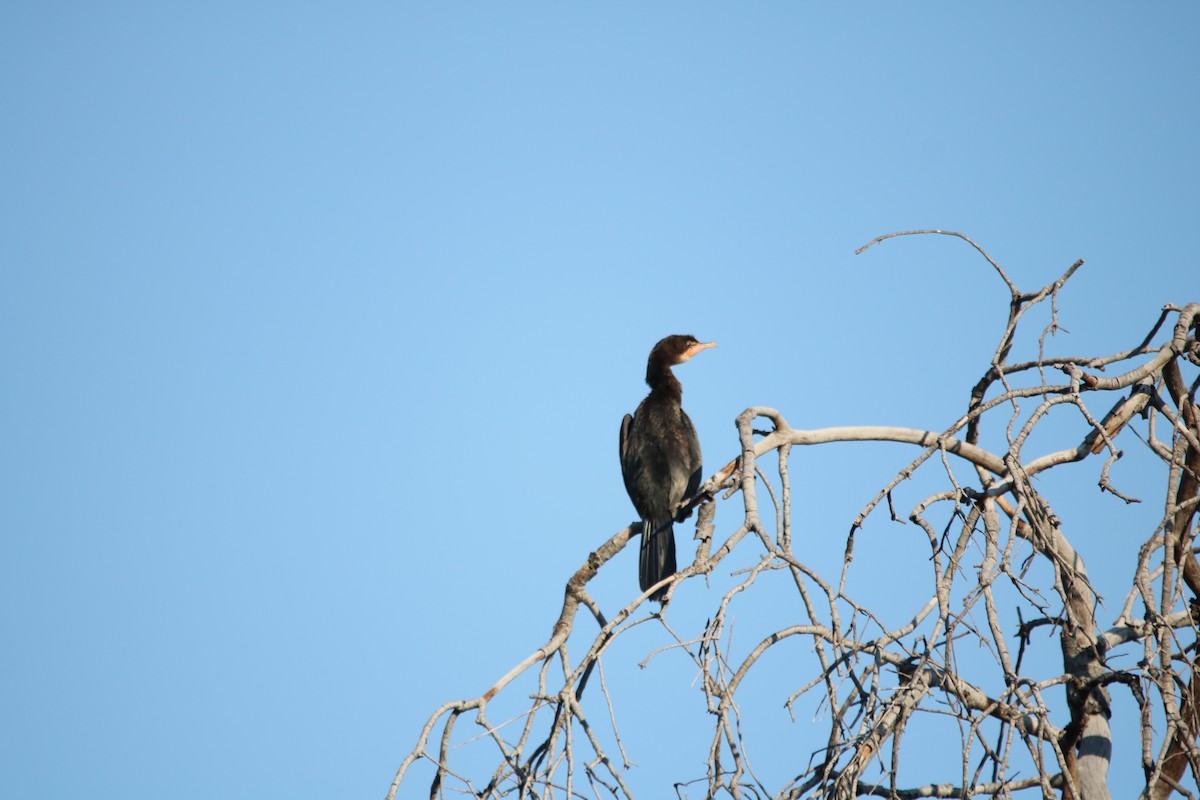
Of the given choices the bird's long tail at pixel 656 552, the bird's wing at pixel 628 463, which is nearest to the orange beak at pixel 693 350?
the bird's wing at pixel 628 463

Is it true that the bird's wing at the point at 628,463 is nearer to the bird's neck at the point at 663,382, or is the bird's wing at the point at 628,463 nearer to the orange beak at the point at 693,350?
the bird's neck at the point at 663,382

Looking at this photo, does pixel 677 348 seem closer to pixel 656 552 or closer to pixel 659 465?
pixel 659 465

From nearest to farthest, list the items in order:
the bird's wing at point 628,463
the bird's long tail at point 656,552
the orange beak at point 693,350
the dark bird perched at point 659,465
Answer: the bird's long tail at point 656,552
the dark bird perched at point 659,465
the bird's wing at point 628,463
the orange beak at point 693,350

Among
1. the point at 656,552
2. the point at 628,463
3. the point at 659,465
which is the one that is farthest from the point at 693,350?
the point at 656,552

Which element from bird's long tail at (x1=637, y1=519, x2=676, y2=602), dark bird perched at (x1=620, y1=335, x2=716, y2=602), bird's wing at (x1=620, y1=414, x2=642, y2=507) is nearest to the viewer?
bird's long tail at (x1=637, y1=519, x2=676, y2=602)

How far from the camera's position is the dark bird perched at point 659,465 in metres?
5.49

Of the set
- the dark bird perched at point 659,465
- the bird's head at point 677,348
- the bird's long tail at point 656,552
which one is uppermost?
the bird's head at point 677,348

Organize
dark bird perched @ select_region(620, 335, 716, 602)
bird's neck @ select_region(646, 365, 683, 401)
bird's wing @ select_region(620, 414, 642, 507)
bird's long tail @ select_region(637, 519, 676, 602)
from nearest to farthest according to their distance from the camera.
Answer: bird's long tail @ select_region(637, 519, 676, 602) → dark bird perched @ select_region(620, 335, 716, 602) → bird's wing @ select_region(620, 414, 642, 507) → bird's neck @ select_region(646, 365, 683, 401)

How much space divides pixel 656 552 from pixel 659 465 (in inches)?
21.8

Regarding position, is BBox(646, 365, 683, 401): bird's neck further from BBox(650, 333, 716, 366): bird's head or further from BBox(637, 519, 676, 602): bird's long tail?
BBox(637, 519, 676, 602): bird's long tail

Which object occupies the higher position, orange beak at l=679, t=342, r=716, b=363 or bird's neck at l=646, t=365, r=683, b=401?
orange beak at l=679, t=342, r=716, b=363

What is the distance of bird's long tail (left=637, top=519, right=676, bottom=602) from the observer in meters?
5.36

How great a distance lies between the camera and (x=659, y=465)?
231 inches

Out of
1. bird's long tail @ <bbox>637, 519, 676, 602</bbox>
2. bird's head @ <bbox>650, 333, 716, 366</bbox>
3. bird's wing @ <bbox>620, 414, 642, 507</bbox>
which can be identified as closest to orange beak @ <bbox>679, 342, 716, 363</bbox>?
bird's head @ <bbox>650, 333, 716, 366</bbox>
